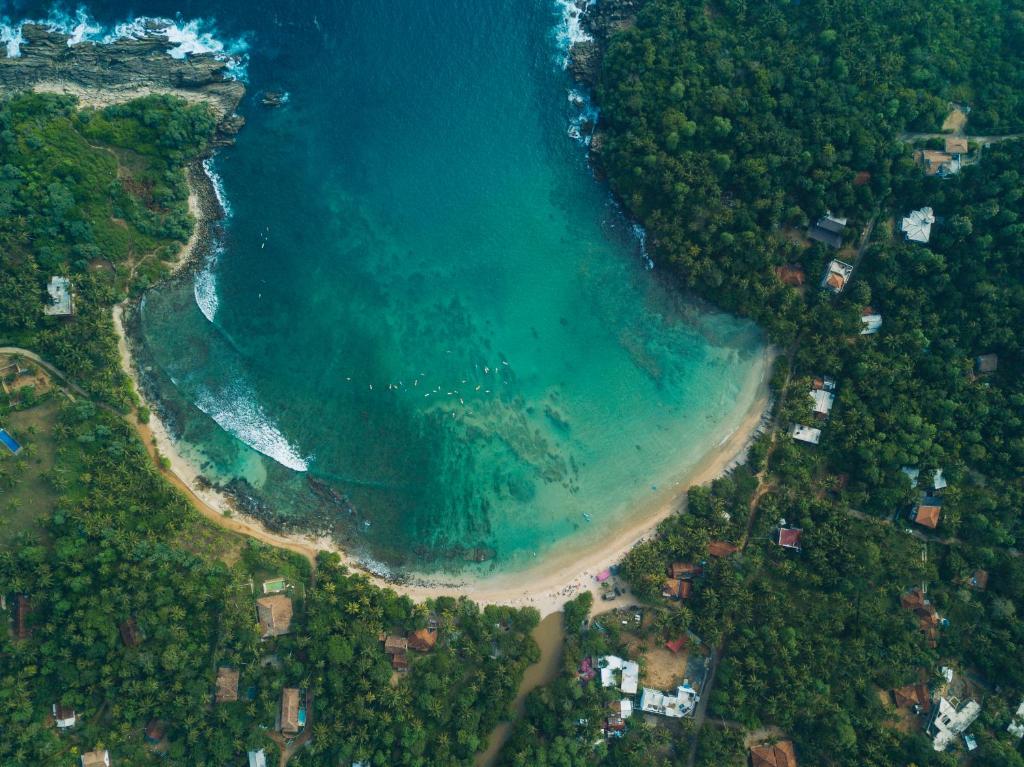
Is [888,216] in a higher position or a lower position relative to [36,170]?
higher

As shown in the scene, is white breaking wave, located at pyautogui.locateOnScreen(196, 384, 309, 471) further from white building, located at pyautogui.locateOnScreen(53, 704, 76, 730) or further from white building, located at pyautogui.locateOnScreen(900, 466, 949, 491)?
white building, located at pyautogui.locateOnScreen(900, 466, 949, 491)

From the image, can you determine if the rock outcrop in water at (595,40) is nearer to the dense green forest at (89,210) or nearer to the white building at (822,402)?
the white building at (822,402)

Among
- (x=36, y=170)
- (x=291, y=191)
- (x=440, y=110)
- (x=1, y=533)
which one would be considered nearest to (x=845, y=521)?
(x=440, y=110)

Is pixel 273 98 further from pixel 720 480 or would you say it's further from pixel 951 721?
pixel 951 721

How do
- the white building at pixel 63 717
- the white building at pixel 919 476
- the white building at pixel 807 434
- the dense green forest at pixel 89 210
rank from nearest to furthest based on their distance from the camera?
1. the white building at pixel 63 717
2. the white building at pixel 919 476
3. the dense green forest at pixel 89 210
4. the white building at pixel 807 434

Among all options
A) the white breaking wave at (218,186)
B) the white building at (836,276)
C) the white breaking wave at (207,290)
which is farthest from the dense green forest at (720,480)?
the white breaking wave at (207,290)

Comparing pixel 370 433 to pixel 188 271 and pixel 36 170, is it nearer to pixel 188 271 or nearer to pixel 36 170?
pixel 188 271
